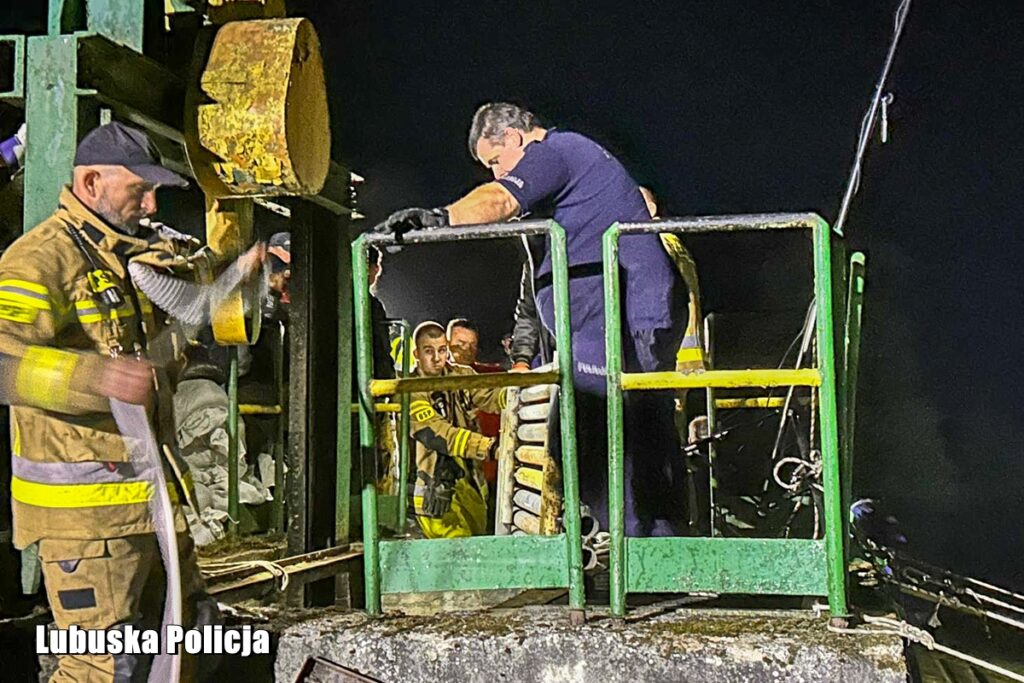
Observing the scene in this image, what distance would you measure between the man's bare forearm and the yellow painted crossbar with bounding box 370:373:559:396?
1.85 feet

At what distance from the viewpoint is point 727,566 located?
94.5 inches

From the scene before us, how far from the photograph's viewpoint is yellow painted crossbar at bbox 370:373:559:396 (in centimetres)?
243

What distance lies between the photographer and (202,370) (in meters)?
4.30

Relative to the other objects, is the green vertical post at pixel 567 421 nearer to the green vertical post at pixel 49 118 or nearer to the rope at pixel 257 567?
the rope at pixel 257 567

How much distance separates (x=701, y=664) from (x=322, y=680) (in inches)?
33.2

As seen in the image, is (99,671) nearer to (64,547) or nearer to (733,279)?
(64,547)

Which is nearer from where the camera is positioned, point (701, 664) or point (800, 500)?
point (701, 664)

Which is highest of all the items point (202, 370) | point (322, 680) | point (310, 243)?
point (310, 243)

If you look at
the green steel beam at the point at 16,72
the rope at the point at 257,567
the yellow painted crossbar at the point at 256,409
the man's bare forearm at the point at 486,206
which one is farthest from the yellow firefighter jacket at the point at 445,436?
the green steel beam at the point at 16,72

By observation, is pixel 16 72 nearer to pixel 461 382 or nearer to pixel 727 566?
Answer: pixel 461 382

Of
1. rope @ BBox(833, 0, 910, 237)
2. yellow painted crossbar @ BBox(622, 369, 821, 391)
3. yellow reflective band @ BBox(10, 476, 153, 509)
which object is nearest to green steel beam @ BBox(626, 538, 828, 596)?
yellow painted crossbar @ BBox(622, 369, 821, 391)

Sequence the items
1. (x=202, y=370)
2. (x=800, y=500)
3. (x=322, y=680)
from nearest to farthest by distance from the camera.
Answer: (x=322, y=680) < (x=800, y=500) < (x=202, y=370)

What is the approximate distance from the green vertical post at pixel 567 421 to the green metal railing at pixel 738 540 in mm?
86

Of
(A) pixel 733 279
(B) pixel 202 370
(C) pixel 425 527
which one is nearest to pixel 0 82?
(B) pixel 202 370
